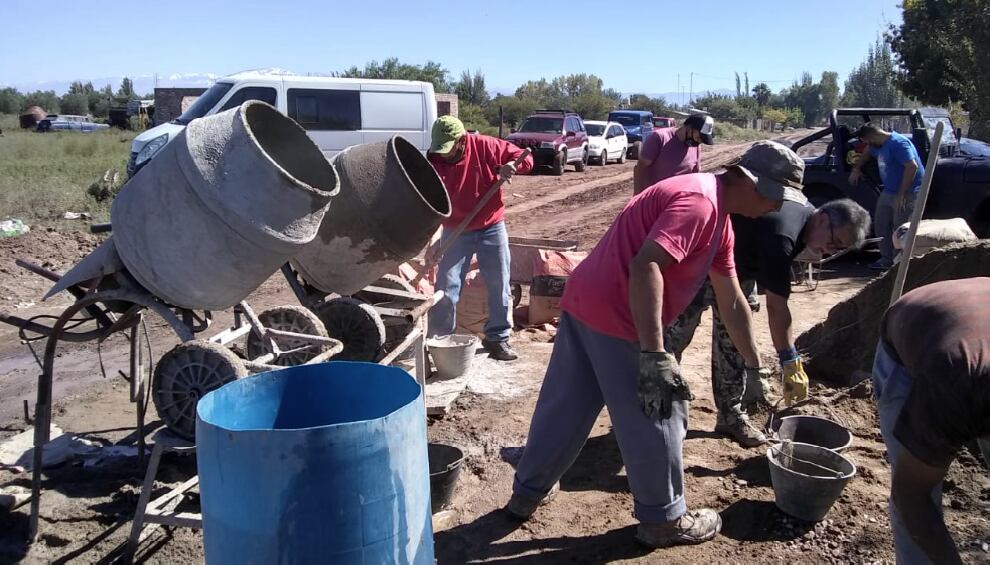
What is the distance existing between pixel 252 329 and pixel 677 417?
230cm

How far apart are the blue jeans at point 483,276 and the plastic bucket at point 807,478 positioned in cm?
257

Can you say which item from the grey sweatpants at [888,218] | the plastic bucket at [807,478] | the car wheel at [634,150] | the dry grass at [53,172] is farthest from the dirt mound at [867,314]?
the car wheel at [634,150]

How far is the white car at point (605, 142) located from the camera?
23797 mm

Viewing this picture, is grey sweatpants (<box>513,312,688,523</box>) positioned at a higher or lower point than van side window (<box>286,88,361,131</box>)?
lower

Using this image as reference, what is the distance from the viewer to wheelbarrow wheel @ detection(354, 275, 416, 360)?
16.1 feet

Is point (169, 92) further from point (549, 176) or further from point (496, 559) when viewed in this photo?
point (496, 559)

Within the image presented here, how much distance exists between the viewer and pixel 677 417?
320 centimetres

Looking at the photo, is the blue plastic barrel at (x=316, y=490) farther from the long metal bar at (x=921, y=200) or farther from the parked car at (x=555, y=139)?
the parked car at (x=555, y=139)

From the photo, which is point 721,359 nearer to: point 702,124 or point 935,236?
point 702,124

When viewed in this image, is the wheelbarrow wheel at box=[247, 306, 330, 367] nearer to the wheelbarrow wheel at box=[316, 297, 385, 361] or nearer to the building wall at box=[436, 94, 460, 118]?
the wheelbarrow wheel at box=[316, 297, 385, 361]

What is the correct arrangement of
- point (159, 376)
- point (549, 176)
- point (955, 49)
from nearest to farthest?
point (159, 376)
point (955, 49)
point (549, 176)

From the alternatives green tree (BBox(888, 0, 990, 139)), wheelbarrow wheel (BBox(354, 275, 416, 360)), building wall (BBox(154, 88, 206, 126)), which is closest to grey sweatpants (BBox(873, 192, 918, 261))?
A: wheelbarrow wheel (BBox(354, 275, 416, 360))

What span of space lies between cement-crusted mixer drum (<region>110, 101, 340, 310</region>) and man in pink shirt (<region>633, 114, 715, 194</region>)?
10.4 ft

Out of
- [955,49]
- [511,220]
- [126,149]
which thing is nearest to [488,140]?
[511,220]
